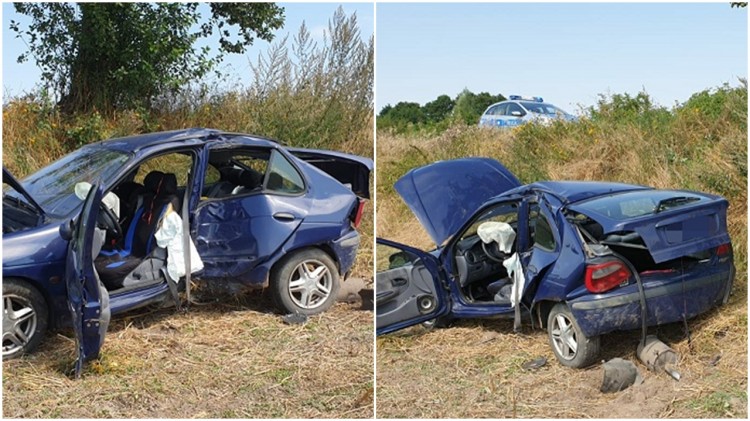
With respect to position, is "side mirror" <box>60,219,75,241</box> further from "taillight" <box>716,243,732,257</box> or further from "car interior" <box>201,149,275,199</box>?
"taillight" <box>716,243,732,257</box>

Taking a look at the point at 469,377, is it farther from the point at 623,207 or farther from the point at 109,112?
the point at 109,112

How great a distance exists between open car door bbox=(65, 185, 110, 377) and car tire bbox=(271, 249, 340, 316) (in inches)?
66.2

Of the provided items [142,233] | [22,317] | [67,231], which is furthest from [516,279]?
[22,317]

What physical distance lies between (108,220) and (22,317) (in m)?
0.94

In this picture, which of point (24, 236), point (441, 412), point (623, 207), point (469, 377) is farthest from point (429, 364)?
point (24, 236)

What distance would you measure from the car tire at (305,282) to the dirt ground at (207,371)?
0.40 ft

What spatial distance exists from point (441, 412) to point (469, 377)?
594 millimetres

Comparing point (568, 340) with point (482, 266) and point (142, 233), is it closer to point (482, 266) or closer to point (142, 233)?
point (482, 266)

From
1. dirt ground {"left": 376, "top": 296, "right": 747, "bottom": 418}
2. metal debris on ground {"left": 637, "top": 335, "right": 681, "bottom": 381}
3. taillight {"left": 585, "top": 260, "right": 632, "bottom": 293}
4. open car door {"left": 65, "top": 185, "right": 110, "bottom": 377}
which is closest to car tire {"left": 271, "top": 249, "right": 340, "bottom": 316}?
dirt ground {"left": 376, "top": 296, "right": 747, "bottom": 418}

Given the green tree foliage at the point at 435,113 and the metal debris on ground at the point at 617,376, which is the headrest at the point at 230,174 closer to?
the metal debris on ground at the point at 617,376

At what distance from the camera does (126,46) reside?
1102 centimetres

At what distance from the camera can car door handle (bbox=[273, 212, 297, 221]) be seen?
6.12 meters

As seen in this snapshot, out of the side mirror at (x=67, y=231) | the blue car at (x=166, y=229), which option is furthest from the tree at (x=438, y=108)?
the side mirror at (x=67, y=231)

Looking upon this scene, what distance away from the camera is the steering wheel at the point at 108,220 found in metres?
5.64
